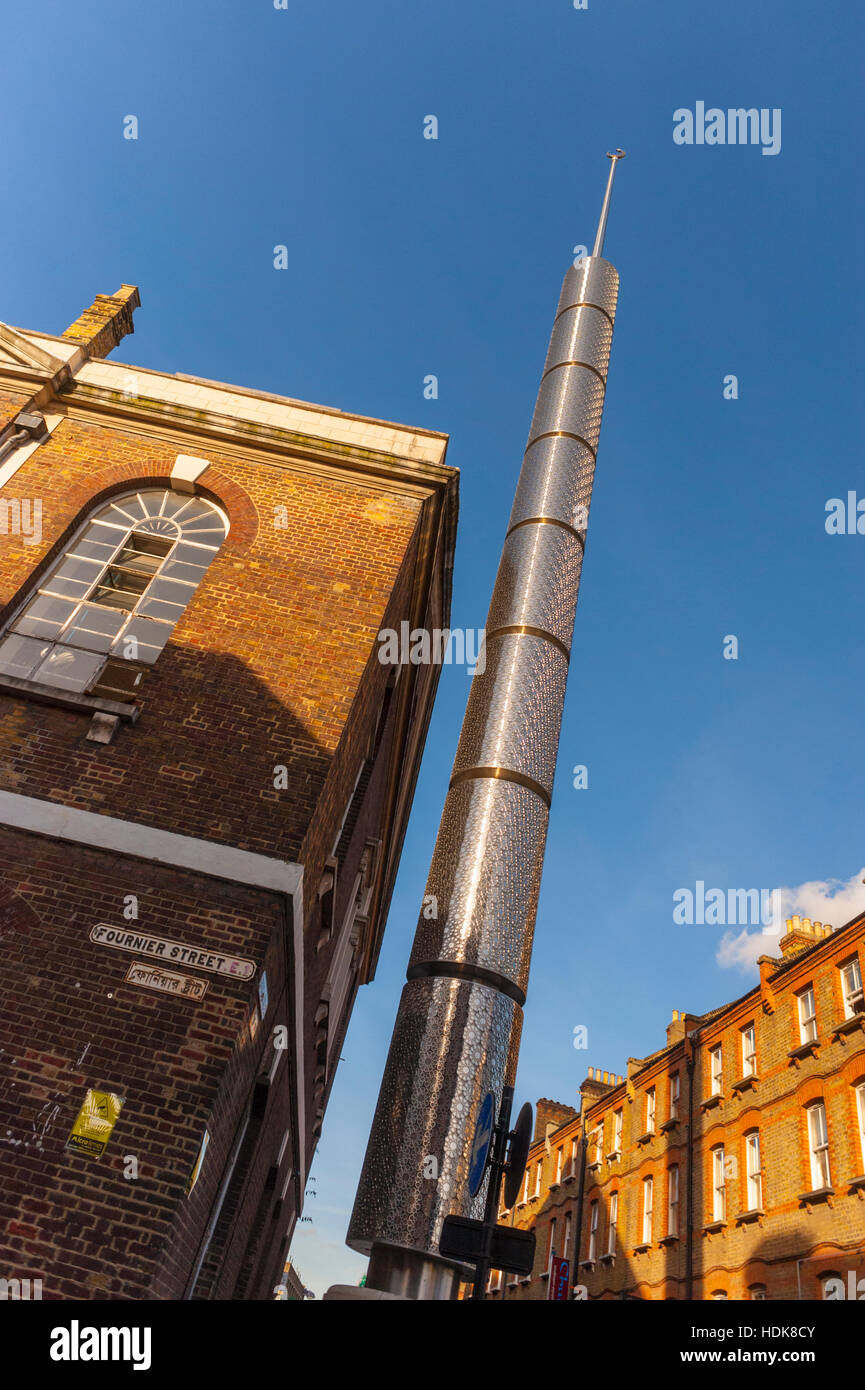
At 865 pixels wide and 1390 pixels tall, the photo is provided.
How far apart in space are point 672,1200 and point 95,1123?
22.0m

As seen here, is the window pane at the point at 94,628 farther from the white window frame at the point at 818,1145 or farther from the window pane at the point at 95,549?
the white window frame at the point at 818,1145

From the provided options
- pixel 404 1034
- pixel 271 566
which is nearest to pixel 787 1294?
pixel 404 1034

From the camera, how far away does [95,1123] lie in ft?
20.6

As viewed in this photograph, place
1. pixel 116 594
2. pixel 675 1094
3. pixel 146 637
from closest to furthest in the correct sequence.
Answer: pixel 146 637
pixel 116 594
pixel 675 1094

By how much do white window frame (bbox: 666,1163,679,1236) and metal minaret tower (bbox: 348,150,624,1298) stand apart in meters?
17.9

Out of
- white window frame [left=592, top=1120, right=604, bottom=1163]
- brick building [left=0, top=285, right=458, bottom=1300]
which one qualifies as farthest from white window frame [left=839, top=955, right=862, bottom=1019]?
white window frame [left=592, top=1120, right=604, bottom=1163]

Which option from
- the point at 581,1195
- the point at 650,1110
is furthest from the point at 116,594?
the point at 581,1195

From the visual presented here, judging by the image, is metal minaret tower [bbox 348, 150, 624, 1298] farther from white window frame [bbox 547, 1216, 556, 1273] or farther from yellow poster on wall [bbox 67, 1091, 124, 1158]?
white window frame [bbox 547, 1216, 556, 1273]

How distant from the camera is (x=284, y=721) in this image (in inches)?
336

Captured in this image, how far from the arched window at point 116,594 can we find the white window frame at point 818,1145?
54.7 feet

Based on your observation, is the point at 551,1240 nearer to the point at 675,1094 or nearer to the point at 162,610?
the point at 675,1094

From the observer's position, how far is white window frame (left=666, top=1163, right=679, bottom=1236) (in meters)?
22.8

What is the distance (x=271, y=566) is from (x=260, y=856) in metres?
3.72
